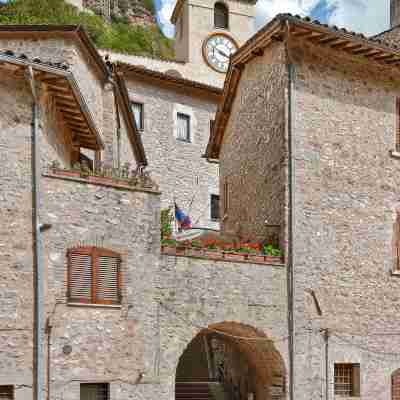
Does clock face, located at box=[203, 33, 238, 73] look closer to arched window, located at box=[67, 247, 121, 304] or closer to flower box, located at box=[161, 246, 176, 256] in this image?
flower box, located at box=[161, 246, 176, 256]

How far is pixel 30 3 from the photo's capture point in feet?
127

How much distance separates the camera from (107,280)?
1385 cm

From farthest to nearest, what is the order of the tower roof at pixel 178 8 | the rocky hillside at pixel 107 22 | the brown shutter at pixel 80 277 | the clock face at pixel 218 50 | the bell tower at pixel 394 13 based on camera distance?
the tower roof at pixel 178 8 → the clock face at pixel 218 50 → the rocky hillside at pixel 107 22 → the bell tower at pixel 394 13 → the brown shutter at pixel 80 277

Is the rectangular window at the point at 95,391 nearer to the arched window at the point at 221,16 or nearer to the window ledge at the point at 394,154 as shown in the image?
the window ledge at the point at 394,154

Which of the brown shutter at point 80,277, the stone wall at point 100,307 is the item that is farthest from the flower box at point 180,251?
the brown shutter at point 80,277

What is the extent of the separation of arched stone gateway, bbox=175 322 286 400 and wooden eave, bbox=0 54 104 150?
545cm

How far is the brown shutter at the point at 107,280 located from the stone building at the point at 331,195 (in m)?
4.44

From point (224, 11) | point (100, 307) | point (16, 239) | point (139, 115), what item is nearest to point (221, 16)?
point (224, 11)

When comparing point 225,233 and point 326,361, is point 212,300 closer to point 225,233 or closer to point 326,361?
point 326,361

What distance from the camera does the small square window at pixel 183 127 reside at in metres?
29.1

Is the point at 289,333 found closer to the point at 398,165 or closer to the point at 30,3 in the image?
the point at 398,165

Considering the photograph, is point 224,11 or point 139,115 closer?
point 139,115

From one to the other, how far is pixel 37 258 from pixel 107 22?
4040cm

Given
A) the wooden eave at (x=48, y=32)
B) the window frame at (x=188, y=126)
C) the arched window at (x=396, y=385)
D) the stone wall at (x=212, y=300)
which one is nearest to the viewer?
the stone wall at (x=212, y=300)
